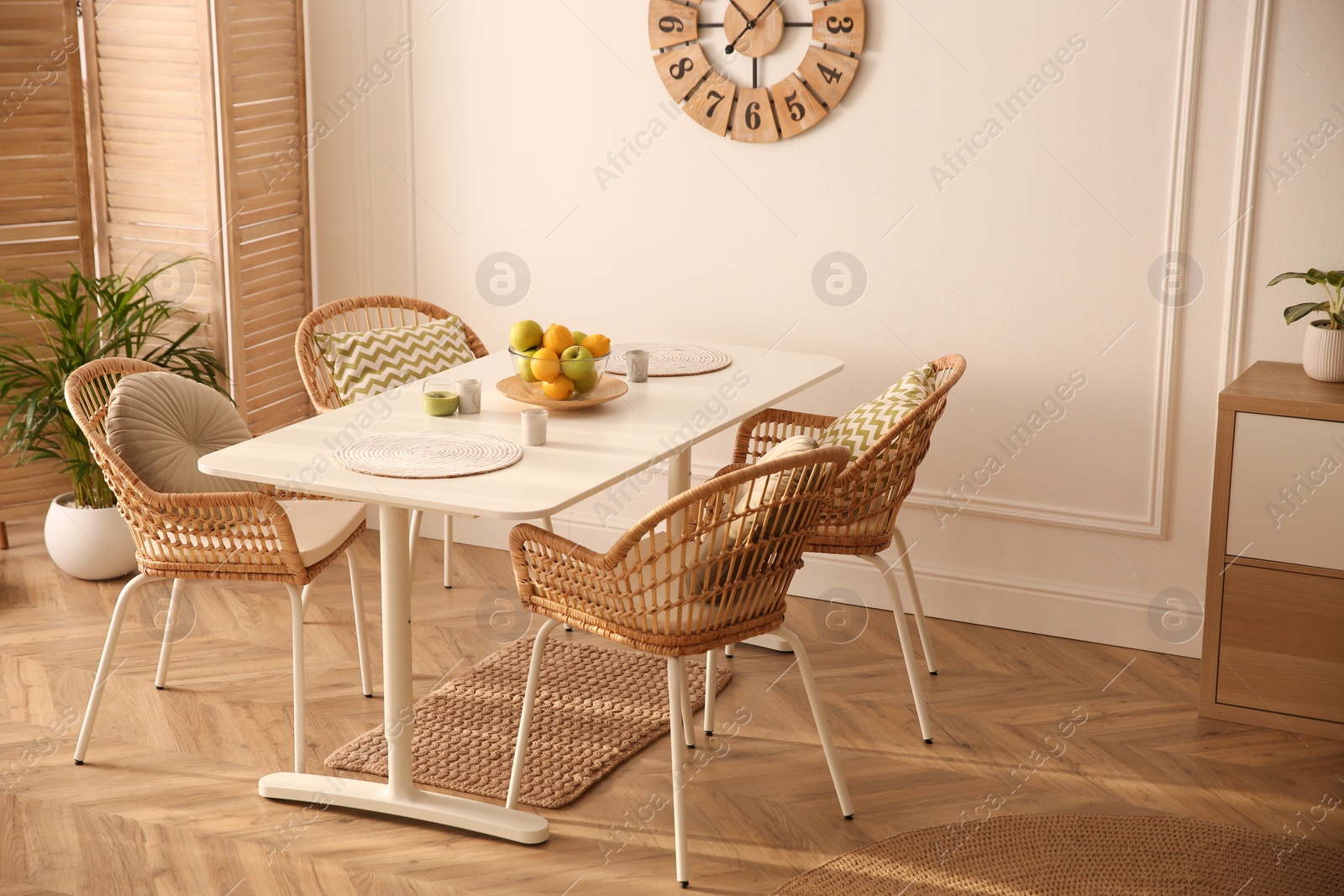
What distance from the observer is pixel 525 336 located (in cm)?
312

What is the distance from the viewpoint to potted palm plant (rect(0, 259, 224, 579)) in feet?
13.1

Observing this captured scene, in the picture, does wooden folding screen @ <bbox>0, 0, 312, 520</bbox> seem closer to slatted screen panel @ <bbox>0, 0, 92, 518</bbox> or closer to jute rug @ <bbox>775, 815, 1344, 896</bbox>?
slatted screen panel @ <bbox>0, 0, 92, 518</bbox>

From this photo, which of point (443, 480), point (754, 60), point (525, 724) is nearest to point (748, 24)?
point (754, 60)

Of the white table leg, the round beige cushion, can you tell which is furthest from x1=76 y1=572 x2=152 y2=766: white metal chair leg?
the white table leg

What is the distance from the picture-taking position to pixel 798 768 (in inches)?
121

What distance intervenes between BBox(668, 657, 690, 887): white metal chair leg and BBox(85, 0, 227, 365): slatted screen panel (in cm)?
214

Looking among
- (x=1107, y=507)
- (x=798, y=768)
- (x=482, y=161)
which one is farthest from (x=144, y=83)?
(x=1107, y=507)

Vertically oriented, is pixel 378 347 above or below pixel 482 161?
below

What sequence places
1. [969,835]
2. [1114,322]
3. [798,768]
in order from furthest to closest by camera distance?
1. [1114,322]
2. [798,768]
3. [969,835]

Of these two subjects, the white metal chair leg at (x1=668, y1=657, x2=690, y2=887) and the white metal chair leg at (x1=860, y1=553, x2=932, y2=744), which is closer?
the white metal chair leg at (x1=668, y1=657, x2=690, y2=887)

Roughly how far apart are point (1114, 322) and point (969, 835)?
143 centimetres

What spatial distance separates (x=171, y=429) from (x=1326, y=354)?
2584 mm

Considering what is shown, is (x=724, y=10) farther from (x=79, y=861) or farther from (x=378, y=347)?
(x=79, y=861)

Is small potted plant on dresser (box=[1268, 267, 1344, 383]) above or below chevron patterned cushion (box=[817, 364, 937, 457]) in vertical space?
above
